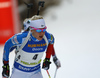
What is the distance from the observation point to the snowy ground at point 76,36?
433 cm

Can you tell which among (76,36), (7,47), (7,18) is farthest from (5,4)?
(7,47)

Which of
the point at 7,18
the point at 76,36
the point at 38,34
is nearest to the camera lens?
the point at 38,34

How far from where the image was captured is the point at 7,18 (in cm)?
559

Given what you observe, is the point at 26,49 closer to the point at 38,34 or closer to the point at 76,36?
the point at 38,34

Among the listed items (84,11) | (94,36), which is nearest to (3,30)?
(94,36)

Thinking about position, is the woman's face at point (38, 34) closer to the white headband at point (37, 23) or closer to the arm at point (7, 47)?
the white headband at point (37, 23)

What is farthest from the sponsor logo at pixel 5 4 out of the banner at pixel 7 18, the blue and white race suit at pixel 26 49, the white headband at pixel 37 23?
the white headband at pixel 37 23

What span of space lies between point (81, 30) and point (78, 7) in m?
1.70

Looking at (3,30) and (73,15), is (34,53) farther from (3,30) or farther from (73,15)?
(73,15)

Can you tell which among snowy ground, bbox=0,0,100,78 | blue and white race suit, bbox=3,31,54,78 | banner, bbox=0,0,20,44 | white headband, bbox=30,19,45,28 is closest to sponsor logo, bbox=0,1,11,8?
banner, bbox=0,0,20,44

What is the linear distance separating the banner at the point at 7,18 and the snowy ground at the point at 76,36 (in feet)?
1.20

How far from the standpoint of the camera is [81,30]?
6.46 meters

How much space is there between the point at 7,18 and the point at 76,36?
177 cm

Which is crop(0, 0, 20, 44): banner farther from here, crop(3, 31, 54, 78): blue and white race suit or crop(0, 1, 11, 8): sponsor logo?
crop(3, 31, 54, 78): blue and white race suit
